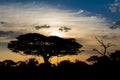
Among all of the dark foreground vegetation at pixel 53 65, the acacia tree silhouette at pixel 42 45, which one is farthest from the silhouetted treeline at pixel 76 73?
the acacia tree silhouette at pixel 42 45

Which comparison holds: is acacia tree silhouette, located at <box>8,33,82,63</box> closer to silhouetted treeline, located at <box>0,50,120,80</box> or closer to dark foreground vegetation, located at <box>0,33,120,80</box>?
dark foreground vegetation, located at <box>0,33,120,80</box>

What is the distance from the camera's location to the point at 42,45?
2813 inches

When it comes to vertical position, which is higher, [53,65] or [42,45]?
[42,45]

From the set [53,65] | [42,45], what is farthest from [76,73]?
[42,45]

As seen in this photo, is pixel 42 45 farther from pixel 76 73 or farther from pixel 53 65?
pixel 76 73

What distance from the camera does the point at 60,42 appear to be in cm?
7206

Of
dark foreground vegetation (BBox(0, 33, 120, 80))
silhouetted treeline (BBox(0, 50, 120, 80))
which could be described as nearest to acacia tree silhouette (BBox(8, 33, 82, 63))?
dark foreground vegetation (BBox(0, 33, 120, 80))

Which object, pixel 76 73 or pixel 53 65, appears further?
pixel 53 65

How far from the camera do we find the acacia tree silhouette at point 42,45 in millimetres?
70938

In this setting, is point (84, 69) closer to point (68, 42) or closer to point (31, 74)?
point (31, 74)

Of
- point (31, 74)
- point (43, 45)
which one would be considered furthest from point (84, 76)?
point (43, 45)

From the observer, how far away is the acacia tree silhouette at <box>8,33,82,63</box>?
70938 millimetres

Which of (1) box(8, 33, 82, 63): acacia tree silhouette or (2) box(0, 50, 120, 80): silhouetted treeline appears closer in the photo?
(2) box(0, 50, 120, 80): silhouetted treeline

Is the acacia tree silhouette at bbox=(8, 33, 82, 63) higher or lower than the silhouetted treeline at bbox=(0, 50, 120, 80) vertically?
higher
